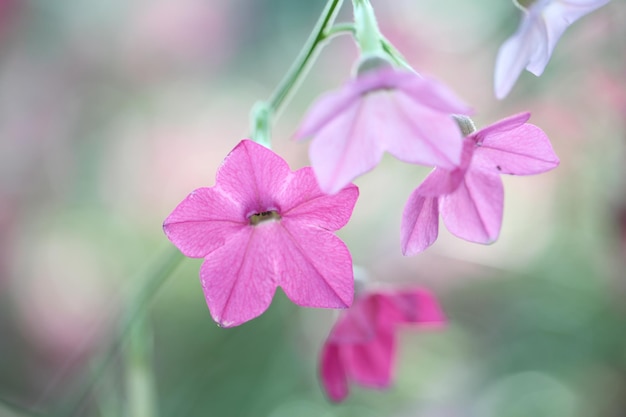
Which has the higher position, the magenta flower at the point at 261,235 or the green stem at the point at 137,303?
the magenta flower at the point at 261,235

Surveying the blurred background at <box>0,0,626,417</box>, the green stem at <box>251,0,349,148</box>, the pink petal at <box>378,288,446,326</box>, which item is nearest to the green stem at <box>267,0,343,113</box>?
the green stem at <box>251,0,349,148</box>

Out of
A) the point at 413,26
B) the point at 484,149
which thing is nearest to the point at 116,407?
the point at 484,149

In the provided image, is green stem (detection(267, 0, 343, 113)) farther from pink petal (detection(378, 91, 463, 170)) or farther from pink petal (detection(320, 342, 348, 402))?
pink petal (detection(320, 342, 348, 402))

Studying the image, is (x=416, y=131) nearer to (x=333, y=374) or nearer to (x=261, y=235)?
(x=261, y=235)

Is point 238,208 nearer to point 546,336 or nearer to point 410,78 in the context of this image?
point 410,78

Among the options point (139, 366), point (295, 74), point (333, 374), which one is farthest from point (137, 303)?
point (295, 74)

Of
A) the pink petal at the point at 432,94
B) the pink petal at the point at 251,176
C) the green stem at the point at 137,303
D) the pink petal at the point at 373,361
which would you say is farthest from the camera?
the pink petal at the point at 373,361

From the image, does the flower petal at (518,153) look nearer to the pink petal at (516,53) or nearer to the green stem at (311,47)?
the pink petal at (516,53)

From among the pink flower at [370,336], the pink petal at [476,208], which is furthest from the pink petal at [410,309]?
the pink petal at [476,208]
